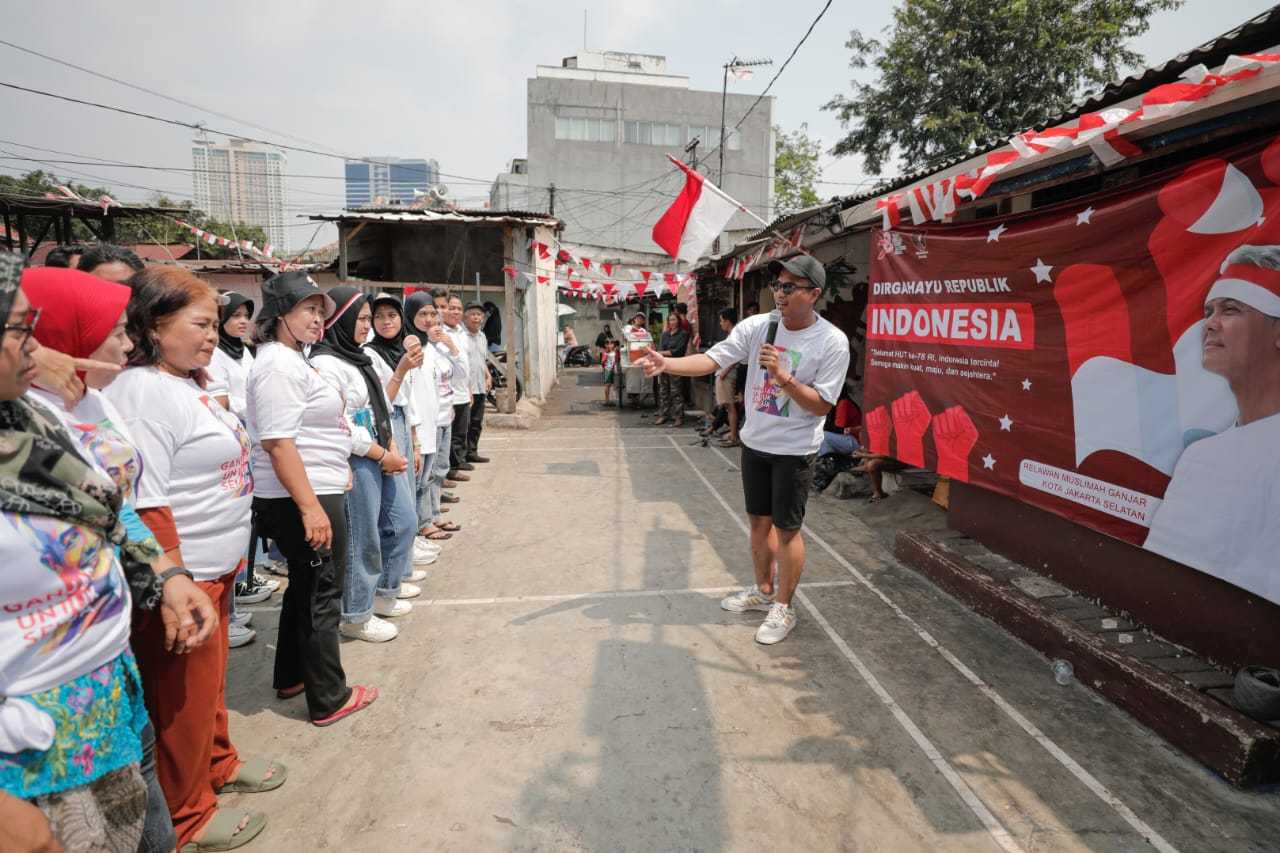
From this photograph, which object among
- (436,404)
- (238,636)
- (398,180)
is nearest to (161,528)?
(238,636)

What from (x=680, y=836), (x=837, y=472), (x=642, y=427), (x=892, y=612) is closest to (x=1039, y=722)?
(x=892, y=612)

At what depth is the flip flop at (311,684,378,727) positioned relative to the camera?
2.96 meters

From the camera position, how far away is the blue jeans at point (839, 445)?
7.12m

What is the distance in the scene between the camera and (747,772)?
105 inches

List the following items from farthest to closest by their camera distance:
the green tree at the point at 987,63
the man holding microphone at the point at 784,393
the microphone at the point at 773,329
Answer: the green tree at the point at 987,63
the microphone at the point at 773,329
the man holding microphone at the point at 784,393

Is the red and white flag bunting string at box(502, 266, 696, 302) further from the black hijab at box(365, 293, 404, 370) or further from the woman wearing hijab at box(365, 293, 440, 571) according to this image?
the black hijab at box(365, 293, 404, 370)

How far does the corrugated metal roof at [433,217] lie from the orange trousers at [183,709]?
10.5 meters

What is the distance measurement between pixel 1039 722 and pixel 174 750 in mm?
3392

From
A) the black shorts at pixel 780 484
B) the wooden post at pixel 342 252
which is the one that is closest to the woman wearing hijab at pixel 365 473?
the black shorts at pixel 780 484

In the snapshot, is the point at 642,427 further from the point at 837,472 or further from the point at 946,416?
the point at 946,416

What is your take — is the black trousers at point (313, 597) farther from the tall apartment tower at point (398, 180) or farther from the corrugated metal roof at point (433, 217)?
the tall apartment tower at point (398, 180)

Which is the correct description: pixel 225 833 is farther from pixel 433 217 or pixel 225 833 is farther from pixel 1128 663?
pixel 433 217

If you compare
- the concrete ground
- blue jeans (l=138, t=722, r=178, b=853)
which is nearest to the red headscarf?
blue jeans (l=138, t=722, r=178, b=853)

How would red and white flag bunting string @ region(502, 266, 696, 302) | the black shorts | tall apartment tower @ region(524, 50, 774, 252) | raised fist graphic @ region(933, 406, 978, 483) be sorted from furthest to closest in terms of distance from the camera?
tall apartment tower @ region(524, 50, 774, 252)
red and white flag bunting string @ region(502, 266, 696, 302)
raised fist graphic @ region(933, 406, 978, 483)
the black shorts
